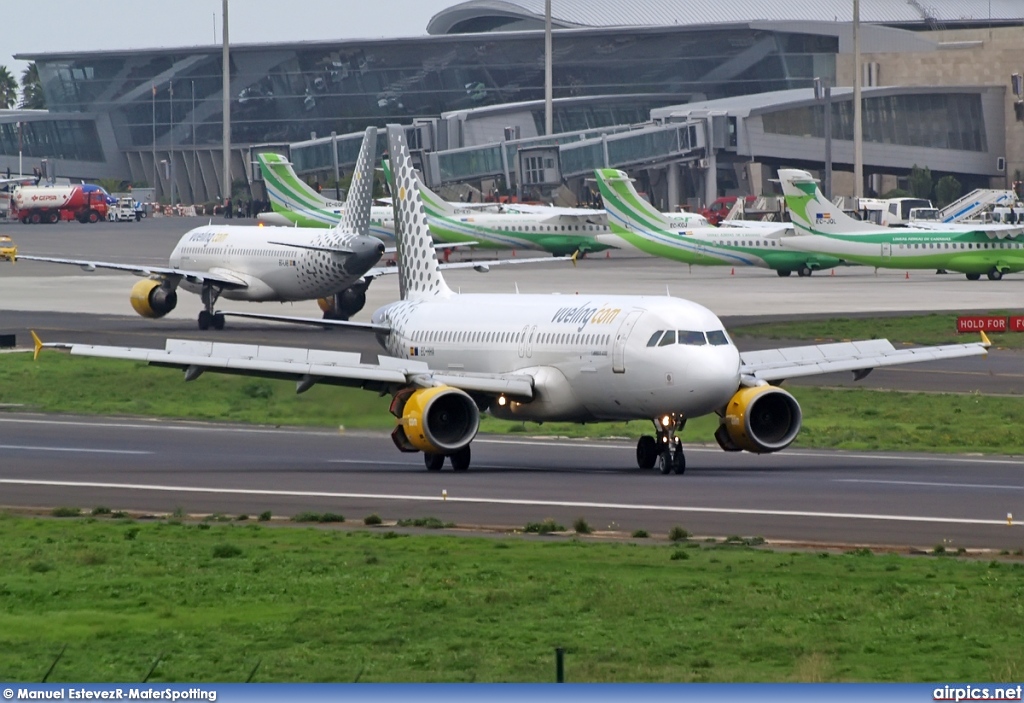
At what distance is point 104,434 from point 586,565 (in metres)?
28.2


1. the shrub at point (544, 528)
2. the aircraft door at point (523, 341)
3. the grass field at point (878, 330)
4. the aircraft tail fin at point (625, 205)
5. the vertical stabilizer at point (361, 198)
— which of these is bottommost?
the shrub at point (544, 528)

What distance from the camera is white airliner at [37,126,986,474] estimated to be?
39.6 meters

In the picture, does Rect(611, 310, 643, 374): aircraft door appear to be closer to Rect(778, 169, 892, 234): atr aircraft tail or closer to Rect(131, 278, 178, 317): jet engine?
Rect(131, 278, 178, 317): jet engine

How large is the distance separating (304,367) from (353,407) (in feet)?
14.7

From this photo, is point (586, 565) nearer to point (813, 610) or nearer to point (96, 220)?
point (813, 610)

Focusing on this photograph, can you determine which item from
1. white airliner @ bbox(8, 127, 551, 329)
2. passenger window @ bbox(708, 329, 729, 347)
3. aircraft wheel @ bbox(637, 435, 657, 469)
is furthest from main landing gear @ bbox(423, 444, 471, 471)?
white airliner @ bbox(8, 127, 551, 329)

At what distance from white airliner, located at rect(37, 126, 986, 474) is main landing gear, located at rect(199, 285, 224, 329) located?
39205 millimetres

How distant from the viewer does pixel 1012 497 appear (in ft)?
119

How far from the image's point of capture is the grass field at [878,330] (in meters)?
75.4

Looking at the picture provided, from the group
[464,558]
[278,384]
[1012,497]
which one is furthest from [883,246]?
[464,558]

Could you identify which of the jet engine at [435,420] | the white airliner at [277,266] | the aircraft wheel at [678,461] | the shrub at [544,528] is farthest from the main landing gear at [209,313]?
the shrub at [544,528]

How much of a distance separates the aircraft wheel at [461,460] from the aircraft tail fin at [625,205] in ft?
278

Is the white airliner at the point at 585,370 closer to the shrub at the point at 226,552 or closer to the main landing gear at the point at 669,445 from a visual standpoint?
the main landing gear at the point at 669,445

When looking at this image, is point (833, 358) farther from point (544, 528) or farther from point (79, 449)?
point (79, 449)
